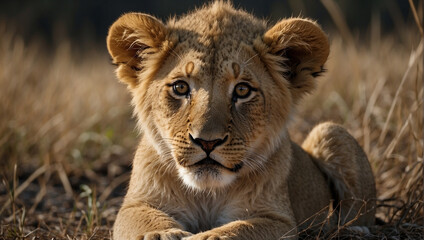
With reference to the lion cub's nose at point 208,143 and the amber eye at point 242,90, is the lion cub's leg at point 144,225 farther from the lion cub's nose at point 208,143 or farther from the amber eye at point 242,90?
the amber eye at point 242,90

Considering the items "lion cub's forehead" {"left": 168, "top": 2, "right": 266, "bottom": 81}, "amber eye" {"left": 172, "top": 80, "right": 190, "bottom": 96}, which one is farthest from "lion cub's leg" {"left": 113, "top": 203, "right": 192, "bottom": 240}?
"lion cub's forehead" {"left": 168, "top": 2, "right": 266, "bottom": 81}

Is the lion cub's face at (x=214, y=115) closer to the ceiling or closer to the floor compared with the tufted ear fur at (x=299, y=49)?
closer to the floor

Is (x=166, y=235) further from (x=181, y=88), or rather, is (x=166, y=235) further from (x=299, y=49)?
(x=299, y=49)

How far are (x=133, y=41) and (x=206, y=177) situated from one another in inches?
39.2

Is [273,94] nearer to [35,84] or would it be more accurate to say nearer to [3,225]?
[3,225]

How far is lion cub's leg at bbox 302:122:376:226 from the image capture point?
4418mm

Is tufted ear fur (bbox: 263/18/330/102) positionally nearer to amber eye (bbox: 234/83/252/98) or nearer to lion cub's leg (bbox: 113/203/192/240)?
amber eye (bbox: 234/83/252/98)

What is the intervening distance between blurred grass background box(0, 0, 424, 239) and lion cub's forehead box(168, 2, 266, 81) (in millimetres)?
505

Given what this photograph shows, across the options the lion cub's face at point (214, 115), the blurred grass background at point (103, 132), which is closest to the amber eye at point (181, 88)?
the lion cub's face at point (214, 115)

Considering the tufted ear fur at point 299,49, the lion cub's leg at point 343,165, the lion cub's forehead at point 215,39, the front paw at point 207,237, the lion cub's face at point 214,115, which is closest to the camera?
A: the front paw at point 207,237

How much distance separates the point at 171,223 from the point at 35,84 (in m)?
5.03

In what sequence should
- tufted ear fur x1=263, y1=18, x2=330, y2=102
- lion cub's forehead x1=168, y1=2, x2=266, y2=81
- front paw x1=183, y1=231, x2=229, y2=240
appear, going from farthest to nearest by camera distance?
tufted ear fur x1=263, y1=18, x2=330, y2=102 < lion cub's forehead x1=168, y1=2, x2=266, y2=81 < front paw x1=183, y1=231, x2=229, y2=240

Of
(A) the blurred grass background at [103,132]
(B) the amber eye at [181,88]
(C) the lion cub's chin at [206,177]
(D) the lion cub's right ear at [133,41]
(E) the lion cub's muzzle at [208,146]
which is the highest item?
(D) the lion cub's right ear at [133,41]

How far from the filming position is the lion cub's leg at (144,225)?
10.2 feet
